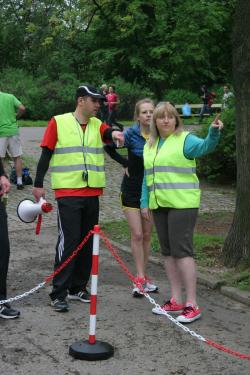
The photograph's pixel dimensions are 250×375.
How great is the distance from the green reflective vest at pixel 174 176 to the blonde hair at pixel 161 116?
0.10 meters

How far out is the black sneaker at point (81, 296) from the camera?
6059 mm

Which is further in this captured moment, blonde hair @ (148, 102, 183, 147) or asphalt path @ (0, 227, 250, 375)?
blonde hair @ (148, 102, 183, 147)

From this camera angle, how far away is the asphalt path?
A: 14.9 ft

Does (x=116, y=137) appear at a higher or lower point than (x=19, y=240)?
higher

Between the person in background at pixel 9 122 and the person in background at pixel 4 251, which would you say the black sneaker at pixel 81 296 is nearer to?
the person in background at pixel 4 251

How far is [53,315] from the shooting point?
222 inches

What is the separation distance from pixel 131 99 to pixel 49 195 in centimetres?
2259

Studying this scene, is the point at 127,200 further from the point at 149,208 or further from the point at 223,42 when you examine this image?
the point at 223,42

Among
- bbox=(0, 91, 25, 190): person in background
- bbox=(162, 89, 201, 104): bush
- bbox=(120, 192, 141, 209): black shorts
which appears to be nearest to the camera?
bbox=(120, 192, 141, 209): black shorts

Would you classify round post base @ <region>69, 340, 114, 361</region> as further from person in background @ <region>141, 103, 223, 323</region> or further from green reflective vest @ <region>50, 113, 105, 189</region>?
green reflective vest @ <region>50, 113, 105, 189</region>

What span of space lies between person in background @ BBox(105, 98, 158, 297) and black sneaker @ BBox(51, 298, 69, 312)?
A: 2.56ft

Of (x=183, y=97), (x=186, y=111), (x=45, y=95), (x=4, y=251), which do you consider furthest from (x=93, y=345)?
(x=183, y=97)

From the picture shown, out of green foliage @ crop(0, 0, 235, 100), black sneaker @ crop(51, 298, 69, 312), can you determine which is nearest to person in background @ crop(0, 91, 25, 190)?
green foliage @ crop(0, 0, 235, 100)

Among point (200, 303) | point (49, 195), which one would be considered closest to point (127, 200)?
point (200, 303)
